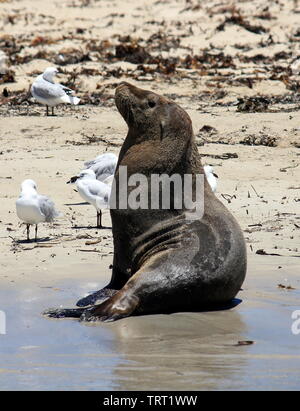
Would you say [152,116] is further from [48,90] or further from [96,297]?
[48,90]

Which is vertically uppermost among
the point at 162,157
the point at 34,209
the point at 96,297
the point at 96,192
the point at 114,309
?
the point at 162,157

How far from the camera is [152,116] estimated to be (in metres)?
6.64

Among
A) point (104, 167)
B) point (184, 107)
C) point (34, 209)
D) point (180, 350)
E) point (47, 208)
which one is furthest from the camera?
point (184, 107)

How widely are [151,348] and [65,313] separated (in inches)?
31.3

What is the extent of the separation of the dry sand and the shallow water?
0.02m

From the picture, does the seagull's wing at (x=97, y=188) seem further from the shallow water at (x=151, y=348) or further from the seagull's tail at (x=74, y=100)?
the seagull's tail at (x=74, y=100)

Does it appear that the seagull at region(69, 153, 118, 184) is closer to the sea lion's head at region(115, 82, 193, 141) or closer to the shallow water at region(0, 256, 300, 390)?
the shallow water at region(0, 256, 300, 390)

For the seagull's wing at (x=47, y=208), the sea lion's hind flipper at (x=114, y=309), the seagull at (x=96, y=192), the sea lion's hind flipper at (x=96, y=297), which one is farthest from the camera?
the seagull at (x=96, y=192)

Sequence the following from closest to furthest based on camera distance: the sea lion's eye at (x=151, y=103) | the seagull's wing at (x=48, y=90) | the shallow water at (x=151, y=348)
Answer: the shallow water at (x=151, y=348)
the sea lion's eye at (x=151, y=103)
the seagull's wing at (x=48, y=90)

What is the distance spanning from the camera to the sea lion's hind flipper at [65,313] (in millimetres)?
6180

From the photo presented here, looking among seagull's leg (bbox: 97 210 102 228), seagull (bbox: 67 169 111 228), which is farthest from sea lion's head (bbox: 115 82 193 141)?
seagull's leg (bbox: 97 210 102 228)

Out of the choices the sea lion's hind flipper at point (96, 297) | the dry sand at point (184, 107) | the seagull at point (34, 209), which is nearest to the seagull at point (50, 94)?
the dry sand at point (184, 107)

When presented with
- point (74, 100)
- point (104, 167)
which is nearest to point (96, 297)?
point (104, 167)
